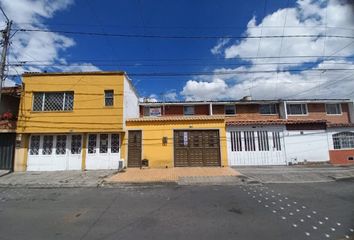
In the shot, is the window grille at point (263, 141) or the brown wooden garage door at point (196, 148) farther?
the window grille at point (263, 141)

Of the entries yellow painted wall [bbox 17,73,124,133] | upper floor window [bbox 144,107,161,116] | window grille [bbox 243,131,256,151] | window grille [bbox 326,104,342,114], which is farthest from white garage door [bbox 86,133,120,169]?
window grille [bbox 326,104,342,114]

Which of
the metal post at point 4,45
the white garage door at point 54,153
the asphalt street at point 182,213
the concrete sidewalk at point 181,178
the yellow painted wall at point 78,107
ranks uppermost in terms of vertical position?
the metal post at point 4,45

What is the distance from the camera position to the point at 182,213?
6797mm

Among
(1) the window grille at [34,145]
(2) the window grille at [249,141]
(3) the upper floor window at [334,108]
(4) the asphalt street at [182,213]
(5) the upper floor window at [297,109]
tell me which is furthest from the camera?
(3) the upper floor window at [334,108]

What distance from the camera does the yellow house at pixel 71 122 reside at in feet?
51.0

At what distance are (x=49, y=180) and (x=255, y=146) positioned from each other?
14042 mm

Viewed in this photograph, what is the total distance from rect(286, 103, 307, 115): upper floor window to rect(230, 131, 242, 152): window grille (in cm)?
1014

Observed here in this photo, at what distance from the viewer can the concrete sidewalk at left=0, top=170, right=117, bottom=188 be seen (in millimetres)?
11516

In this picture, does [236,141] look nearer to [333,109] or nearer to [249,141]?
[249,141]

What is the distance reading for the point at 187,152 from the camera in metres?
16.5

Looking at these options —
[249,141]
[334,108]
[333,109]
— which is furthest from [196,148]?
[334,108]

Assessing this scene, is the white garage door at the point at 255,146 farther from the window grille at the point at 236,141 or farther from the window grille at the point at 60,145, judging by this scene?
the window grille at the point at 60,145

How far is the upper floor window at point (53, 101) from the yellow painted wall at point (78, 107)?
31cm

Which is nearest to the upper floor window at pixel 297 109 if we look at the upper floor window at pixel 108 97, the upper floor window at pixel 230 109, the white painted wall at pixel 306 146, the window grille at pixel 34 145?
the upper floor window at pixel 230 109
